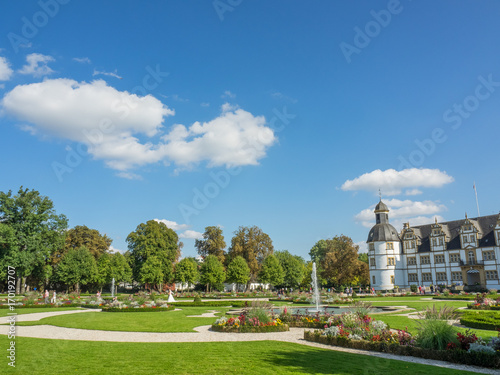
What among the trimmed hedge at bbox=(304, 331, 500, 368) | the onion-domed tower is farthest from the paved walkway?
the onion-domed tower

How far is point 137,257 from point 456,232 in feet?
153

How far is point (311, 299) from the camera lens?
3309 centimetres

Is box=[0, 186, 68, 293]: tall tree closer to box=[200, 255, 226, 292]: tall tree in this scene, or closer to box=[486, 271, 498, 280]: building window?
box=[200, 255, 226, 292]: tall tree

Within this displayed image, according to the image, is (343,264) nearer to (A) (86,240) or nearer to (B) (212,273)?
(B) (212,273)

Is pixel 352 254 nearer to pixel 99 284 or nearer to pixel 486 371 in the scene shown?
pixel 99 284

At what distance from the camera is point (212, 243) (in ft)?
206

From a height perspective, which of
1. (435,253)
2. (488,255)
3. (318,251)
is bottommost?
(488,255)

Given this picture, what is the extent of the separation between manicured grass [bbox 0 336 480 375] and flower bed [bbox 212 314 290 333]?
238 centimetres

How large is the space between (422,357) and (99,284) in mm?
58112

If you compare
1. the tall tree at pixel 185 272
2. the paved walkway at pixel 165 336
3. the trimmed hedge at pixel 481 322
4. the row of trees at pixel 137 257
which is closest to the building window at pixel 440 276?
the row of trees at pixel 137 257

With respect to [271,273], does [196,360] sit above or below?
above

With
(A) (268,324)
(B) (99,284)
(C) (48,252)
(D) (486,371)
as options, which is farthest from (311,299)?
(B) (99,284)

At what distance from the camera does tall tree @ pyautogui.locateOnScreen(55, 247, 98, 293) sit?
5106 centimetres

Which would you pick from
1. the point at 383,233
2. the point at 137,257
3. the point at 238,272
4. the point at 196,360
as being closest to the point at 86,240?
the point at 137,257
